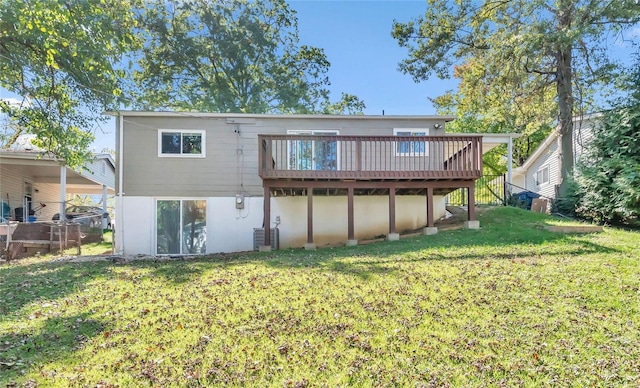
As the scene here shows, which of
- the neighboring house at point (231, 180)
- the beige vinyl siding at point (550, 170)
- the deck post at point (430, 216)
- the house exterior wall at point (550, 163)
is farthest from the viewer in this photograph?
the beige vinyl siding at point (550, 170)

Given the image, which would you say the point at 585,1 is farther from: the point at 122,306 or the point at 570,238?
the point at 122,306

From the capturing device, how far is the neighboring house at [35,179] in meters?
13.5

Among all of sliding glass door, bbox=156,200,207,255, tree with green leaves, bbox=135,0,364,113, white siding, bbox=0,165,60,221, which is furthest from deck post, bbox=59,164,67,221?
tree with green leaves, bbox=135,0,364,113

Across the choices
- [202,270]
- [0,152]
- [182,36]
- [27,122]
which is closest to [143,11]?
[182,36]

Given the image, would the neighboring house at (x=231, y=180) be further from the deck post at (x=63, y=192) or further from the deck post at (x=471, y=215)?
the deck post at (x=63, y=192)

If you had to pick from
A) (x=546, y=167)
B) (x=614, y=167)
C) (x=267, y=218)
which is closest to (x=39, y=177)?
(x=267, y=218)

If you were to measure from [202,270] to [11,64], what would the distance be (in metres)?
7.71

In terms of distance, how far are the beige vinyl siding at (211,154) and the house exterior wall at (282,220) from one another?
0.41 metres

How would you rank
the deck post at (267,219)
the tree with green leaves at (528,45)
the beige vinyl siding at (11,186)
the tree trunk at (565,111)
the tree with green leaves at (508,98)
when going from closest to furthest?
the deck post at (267,219), the tree with green leaves at (528,45), the tree trunk at (565,111), the beige vinyl siding at (11,186), the tree with green leaves at (508,98)

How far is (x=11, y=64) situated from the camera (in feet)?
31.6

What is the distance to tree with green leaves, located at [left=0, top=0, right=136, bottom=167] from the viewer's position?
27.4 ft

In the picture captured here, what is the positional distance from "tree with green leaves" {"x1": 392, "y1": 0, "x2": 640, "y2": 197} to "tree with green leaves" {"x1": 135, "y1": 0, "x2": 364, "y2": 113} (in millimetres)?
10221

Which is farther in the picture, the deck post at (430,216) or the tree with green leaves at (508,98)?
the tree with green leaves at (508,98)

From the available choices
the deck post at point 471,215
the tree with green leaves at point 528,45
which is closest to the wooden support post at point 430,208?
the deck post at point 471,215
